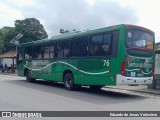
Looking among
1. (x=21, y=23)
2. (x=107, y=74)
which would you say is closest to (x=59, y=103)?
(x=107, y=74)

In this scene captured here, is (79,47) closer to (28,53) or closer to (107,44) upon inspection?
(107,44)

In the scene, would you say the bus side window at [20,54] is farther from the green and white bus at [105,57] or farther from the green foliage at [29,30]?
the green foliage at [29,30]

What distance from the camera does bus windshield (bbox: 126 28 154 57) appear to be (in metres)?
11.7

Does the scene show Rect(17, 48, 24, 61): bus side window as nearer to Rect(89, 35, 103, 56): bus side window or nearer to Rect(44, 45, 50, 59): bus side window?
Rect(44, 45, 50, 59): bus side window

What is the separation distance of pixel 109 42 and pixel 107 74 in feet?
4.96

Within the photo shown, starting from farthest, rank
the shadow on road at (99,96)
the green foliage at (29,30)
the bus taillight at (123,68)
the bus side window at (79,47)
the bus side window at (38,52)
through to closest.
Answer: the green foliage at (29,30), the bus side window at (38,52), the bus side window at (79,47), the bus taillight at (123,68), the shadow on road at (99,96)

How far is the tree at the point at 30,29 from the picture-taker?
50312 millimetres

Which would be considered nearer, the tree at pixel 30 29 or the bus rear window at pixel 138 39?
the bus rear window at pixel 138 39

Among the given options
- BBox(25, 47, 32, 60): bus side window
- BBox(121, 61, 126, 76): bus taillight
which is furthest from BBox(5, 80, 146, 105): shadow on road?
BBox(25, 47, 32, 60): bus side window

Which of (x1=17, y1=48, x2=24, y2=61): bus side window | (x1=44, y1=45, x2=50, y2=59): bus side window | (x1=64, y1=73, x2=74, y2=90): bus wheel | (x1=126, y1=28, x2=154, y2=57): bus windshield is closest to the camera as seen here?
(x1=126, y1=28, x2=154, y2=57): bus windshield

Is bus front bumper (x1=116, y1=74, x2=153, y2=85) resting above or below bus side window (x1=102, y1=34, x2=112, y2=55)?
below

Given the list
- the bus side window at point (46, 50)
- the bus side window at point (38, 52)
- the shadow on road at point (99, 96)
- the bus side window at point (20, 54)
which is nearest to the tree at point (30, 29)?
the bus side window at point (20, 54)

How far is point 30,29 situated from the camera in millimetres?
51000

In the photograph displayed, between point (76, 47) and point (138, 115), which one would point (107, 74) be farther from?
point (138, 115)
